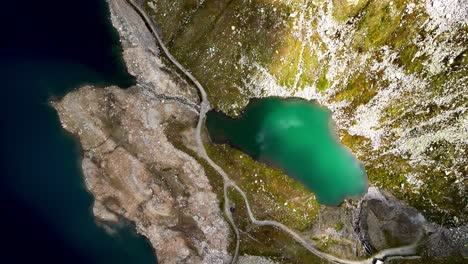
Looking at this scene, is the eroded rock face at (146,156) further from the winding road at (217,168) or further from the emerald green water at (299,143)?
the emerald green water at (299,143)

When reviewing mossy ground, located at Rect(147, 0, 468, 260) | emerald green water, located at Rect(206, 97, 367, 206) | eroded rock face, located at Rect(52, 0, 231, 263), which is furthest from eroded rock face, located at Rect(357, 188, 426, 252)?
eroded rock face, located at Rect(52, 0, 231, 263)

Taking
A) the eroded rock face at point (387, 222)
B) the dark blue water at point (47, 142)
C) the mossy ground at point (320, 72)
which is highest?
the mossy ground at point (320, 72)

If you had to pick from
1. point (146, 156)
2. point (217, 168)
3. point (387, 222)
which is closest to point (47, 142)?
point (146, 156)

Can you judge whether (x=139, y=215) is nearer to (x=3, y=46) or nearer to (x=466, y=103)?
(x=3, y=46)

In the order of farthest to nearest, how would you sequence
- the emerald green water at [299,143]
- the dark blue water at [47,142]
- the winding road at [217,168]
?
the emerald green water at [299,143], the dark blue water at [47,142], the winding road at [217,168]

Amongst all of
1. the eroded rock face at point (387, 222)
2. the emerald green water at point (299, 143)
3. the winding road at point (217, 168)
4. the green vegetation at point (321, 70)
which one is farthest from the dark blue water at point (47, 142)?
the eroded rock face at point (387, 222)

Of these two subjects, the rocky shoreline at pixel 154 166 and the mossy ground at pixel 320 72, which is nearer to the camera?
the mossy ground at pixel 320 72

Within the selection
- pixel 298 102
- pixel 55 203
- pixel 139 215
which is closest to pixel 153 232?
pixel 139 215

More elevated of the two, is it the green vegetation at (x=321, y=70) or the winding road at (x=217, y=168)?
the green vegetation at (x=321, y=70)

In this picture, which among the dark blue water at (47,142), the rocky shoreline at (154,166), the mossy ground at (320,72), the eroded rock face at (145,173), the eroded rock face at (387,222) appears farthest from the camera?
the eroded rock face at (145,173)
